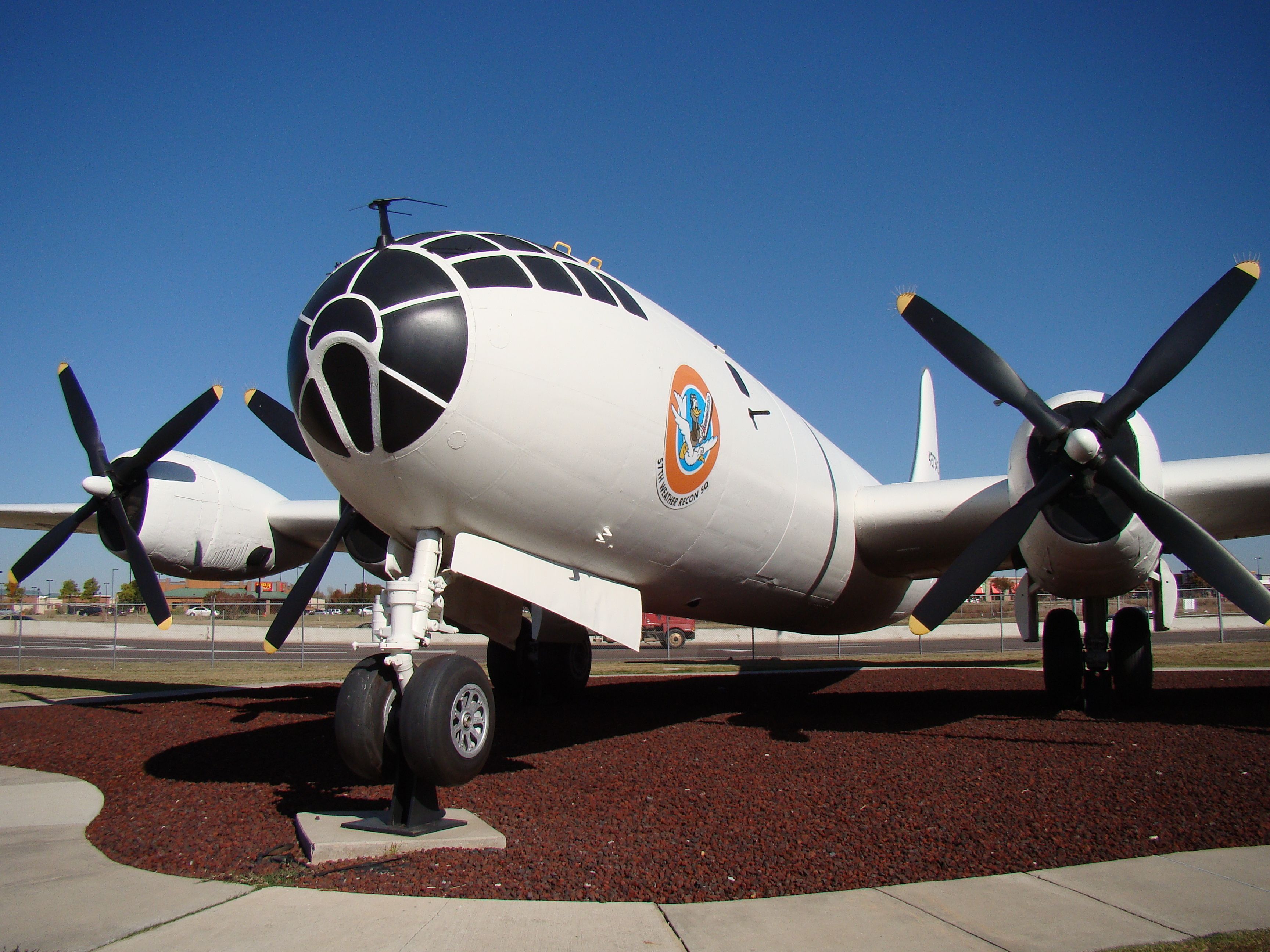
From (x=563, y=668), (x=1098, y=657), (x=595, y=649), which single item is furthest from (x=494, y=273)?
(x=595, y=649)

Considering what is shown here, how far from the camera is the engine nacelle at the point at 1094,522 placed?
8938 millimetres

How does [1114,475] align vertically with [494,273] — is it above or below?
below

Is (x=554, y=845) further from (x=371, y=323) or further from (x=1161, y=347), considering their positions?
(x=1161, y=347)

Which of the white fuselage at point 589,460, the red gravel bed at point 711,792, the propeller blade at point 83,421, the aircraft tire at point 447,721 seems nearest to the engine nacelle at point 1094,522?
the red gravel bed at point 711,792

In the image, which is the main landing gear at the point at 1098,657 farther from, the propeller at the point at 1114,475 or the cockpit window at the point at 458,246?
the cockpit window at the point at 458,246

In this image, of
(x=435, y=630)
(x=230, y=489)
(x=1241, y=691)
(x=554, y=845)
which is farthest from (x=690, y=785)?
(x=1241, y=691)

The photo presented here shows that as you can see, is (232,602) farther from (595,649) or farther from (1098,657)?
(1098,657)

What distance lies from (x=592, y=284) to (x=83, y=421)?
30.8ft

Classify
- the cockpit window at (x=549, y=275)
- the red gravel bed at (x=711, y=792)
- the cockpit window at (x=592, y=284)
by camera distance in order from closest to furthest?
the red gravel bed at (x=711, y=792) → the cockpit window at (x=549, y=275) → the cockpit window at (x=592, y=284)

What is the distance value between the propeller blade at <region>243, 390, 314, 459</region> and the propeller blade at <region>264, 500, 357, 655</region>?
1673 mm

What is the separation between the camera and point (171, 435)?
38.0ft

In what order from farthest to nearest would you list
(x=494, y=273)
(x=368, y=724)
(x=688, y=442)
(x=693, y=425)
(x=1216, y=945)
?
(x=693, y=425) < (x=688, y=442) < (x=494, y=273) < (x=368, y=724) < (x=1216, y=945)

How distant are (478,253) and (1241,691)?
45.4ft

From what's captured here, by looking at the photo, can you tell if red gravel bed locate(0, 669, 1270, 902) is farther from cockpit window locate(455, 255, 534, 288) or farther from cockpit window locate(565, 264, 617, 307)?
cockpit window locate(565, 264, 617, 307)
